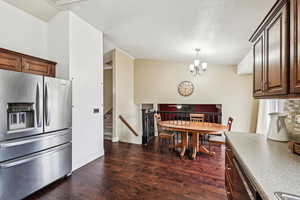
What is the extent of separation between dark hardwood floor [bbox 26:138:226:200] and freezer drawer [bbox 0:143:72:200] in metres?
0.19

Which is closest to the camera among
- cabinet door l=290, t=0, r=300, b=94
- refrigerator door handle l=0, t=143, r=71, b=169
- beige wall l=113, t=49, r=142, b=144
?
cabinet door l=290, t=0, r=300, b=94

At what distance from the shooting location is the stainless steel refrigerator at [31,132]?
1721 mm

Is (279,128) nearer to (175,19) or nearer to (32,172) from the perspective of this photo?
(175,19)

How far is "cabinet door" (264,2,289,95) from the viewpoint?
1.23 metres

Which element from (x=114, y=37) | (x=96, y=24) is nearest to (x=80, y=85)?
(x=96, y=24)

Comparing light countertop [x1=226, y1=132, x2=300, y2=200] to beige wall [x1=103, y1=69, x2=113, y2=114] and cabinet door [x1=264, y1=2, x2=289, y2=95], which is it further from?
beige wall [x1=103, y1=69, x2=113, y2=114]

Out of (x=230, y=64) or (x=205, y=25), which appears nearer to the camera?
(x=205, y=25)

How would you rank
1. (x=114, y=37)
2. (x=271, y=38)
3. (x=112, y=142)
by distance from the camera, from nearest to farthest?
(x=271, y=38) → (x=114, y=37) → (x=112, y=142)

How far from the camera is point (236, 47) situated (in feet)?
12.1

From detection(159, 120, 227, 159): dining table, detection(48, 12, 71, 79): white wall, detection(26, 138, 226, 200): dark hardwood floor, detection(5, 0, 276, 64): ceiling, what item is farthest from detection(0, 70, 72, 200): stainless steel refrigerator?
detection(159, 120, 227, 159): dining table

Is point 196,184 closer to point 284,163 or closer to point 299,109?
point 284,163

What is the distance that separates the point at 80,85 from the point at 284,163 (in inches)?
122

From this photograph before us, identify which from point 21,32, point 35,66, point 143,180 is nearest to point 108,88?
point 21,32

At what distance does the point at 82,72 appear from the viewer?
118 inches
